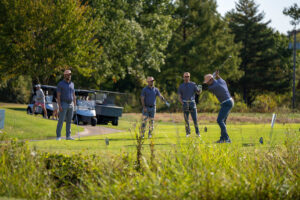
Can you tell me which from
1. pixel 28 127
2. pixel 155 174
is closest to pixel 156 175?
pixel 155 174

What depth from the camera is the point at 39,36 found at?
29.4 meters

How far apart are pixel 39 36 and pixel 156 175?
78.5 ft

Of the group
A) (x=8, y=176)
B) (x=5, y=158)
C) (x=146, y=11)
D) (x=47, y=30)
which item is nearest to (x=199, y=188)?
(x=8, y=176)

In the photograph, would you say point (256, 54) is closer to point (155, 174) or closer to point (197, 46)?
point (197, 46)

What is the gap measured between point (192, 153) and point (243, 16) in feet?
167

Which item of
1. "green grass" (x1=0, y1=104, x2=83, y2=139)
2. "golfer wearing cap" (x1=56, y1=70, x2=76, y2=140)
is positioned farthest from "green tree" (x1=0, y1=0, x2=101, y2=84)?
"golfer wearing cap" (x1=56, y1=70, x2=76, y2=140)

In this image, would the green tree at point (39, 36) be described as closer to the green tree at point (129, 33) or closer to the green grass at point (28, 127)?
the green tree at point (129, 33)

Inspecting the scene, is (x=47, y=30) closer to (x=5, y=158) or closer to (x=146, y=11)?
(x=146, y=11)

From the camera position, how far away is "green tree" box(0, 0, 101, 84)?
28.4 metres

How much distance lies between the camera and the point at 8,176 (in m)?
7.44

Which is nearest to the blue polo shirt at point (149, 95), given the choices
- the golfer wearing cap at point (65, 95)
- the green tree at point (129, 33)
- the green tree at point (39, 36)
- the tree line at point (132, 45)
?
the golfer wearing cap at point (65, 95)

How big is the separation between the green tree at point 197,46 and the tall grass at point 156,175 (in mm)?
40202

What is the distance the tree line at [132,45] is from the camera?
28.7 meters

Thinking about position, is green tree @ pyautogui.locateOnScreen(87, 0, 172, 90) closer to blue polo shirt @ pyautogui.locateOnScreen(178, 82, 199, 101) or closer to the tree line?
the tree line
